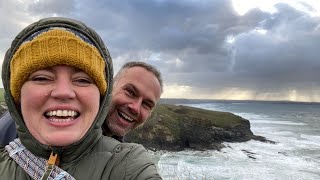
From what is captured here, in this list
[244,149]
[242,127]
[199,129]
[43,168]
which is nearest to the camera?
[43,168]

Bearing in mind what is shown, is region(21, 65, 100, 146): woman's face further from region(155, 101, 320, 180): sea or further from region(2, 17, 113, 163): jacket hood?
region(155, 101, 320, 180): sea

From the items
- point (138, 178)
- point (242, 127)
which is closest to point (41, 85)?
point (138, 178)

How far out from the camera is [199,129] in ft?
190

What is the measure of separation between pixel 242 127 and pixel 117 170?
65978 millimetres

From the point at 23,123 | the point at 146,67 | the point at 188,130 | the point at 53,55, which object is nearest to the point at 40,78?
the point at 53,55

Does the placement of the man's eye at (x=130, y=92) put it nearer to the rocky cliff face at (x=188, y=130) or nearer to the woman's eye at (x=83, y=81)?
the woman's eye at (x=83, y=81)

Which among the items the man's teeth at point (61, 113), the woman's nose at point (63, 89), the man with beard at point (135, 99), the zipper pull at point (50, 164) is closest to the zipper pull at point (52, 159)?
the zipper pull at point (50, 164)

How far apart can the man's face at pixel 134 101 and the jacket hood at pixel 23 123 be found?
167cm

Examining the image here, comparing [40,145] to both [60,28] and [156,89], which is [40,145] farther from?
[156,89]

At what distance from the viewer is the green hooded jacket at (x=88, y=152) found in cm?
194

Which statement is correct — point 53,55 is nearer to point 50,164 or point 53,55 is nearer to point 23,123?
point 23,123

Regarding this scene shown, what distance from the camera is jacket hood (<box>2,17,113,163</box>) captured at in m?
1.99

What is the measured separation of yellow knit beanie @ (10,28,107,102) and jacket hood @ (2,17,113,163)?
41mm

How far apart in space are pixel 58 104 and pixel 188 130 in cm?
5468
